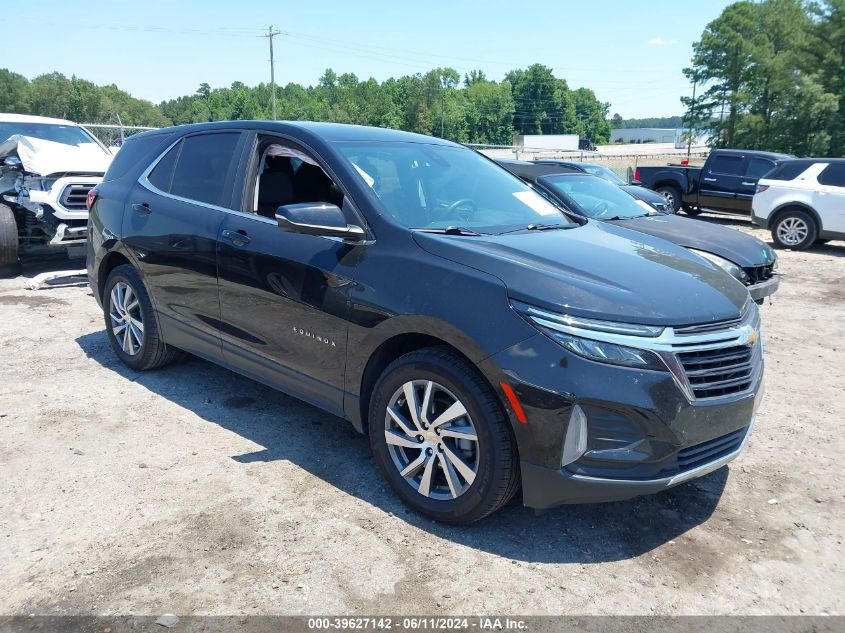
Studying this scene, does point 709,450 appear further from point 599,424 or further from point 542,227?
point 542,227

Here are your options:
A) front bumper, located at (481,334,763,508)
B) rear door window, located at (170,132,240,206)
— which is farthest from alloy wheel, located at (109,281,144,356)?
front bumper, located at (481,334,763,508)

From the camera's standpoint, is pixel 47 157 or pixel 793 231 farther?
pixel 793 231

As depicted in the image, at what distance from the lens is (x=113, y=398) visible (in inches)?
187

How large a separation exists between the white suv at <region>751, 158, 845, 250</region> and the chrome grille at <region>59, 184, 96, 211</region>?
11747 mm

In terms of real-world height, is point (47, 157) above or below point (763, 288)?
above

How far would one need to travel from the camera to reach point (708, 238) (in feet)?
25.3

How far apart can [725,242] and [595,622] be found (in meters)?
6.22

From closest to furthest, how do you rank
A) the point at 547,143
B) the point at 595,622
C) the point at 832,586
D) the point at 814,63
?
the point at 595,622 → the point at 832,586 → the point at 814,63 → the point at 547,143

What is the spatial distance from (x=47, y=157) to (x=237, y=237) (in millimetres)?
6626

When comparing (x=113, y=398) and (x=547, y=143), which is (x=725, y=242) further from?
(x=547, y=143)

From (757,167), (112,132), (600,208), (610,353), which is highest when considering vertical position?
(112,132)

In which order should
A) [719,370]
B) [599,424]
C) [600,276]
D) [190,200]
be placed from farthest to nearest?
[190,200], [600,276], [719,370], [599,424]

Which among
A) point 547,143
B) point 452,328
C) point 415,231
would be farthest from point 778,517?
point 547,143

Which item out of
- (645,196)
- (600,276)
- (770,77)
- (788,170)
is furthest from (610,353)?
(770,77)
